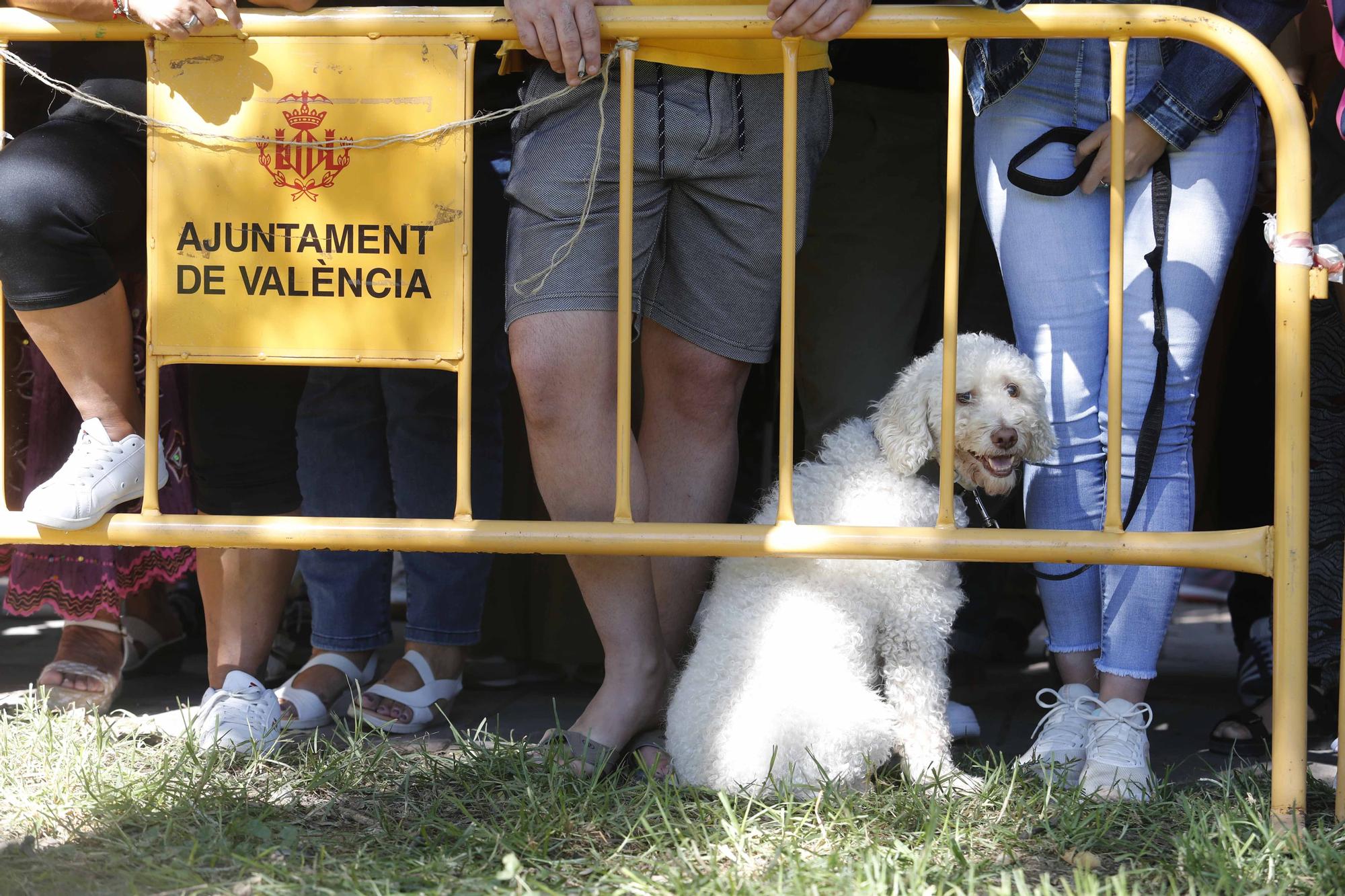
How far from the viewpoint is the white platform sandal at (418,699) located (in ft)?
9.82

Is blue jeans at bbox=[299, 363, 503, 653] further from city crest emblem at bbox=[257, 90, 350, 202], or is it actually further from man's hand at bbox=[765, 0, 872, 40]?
man's hand at bbox=[765, 0, 872, 40]

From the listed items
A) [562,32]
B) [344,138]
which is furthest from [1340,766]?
[344,138]

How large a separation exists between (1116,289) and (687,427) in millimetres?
937

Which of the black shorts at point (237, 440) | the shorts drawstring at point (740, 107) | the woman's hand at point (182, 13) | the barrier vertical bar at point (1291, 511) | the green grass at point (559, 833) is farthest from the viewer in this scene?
the black shorts at point (237, 440)

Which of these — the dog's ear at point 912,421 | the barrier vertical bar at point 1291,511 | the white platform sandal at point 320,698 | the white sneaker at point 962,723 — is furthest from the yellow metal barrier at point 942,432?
the white sneaker at point 962,723

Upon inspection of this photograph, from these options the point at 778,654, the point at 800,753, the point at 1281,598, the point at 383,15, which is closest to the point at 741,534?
the point at 778,654

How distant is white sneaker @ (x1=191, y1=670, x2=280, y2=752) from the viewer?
8.96 ft

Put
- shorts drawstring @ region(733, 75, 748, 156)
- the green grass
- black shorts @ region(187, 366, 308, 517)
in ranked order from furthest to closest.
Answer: black shorts @ region(187, 366, 308, 517)
shorts drawstring @ region(733, 75, 748, 156)
the green grass

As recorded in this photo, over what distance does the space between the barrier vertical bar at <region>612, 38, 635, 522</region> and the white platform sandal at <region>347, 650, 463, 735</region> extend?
2.95 feet

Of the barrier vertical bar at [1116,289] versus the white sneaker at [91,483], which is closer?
the barrier vertical bar at [1116,289]

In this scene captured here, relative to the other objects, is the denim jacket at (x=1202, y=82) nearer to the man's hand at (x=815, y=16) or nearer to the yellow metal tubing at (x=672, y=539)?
the man's hand at (x=815, y=16)

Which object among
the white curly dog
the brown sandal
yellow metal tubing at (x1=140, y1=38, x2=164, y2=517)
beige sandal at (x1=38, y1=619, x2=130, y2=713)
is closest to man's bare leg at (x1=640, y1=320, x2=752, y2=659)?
the white curly dog

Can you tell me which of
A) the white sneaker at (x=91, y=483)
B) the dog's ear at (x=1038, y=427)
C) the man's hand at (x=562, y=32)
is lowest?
the white sneaker at (x=91, y=483)

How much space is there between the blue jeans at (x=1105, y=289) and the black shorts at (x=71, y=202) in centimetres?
185
